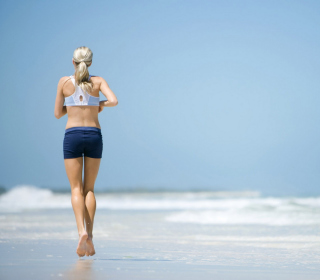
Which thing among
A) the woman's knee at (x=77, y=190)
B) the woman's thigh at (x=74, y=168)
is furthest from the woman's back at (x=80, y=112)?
the woman's knee at (x=77, y=190)

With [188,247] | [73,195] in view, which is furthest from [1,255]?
[188,247]

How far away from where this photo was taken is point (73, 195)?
3664mm

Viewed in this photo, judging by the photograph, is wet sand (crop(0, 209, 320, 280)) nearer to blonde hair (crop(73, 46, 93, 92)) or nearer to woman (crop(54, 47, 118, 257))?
woman (crop(54, 47, 118, 257))

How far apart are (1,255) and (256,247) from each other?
Result: 85.1 inches

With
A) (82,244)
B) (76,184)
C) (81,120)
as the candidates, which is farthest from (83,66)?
(82,244)

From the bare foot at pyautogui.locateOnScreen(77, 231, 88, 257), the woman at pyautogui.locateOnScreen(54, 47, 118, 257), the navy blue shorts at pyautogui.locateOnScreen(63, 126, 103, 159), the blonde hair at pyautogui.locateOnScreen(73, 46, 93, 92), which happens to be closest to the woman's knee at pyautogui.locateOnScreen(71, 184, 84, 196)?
the woman at pyautogui.locateOnScreen(54, 47, 118, 257)

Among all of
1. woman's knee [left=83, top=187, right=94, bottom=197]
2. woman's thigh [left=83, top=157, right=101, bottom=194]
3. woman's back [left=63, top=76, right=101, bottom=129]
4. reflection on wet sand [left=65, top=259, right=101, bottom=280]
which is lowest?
reflection on wet sand [left=65, top=259, right=101, bottom=280]

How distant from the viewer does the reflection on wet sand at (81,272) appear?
8.38 ft

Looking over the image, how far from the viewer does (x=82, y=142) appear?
3574 mm

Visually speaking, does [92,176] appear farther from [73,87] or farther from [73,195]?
[73,87]

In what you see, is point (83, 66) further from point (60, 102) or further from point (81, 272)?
point (81, 272)

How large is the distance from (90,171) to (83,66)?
74 cm

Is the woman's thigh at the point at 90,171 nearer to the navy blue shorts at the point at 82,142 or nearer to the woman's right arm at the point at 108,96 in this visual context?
the navy blue shorts at the point at 82,142

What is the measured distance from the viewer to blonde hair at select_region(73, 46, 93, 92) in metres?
3.59
